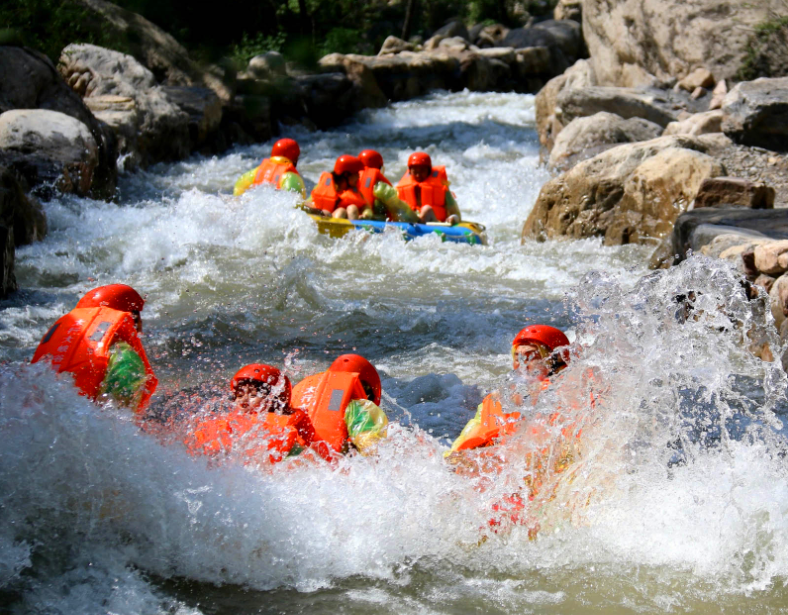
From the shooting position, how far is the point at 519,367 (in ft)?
13.5

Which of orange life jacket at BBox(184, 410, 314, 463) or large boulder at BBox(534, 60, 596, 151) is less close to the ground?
orange life jacket at BBox(184, 410, 314, 463)

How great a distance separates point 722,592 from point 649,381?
0.89 metres

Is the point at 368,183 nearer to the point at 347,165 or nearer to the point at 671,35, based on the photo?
the point at 347,165

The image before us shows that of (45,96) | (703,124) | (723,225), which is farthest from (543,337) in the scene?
(45,96)

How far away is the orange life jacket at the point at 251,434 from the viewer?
3.59 m

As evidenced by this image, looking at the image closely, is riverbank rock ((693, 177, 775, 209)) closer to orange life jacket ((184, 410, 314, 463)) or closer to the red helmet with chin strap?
the red helmet with chin strap

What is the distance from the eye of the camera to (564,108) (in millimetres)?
12469

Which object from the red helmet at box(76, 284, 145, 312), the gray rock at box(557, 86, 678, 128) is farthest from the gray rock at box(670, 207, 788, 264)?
the gray rock at box(557, 86, 678, 128)

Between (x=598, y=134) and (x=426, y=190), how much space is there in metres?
2.57

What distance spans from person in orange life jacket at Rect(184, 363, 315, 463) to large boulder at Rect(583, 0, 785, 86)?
974 cm

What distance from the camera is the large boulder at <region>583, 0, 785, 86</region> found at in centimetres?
1152

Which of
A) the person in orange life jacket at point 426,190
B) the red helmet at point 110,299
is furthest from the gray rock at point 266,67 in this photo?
the person in orange life jacket at point 426,190

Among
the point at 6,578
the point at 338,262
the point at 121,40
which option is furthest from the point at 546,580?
the point at 338,262

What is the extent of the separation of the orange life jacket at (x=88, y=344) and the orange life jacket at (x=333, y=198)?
585cm
